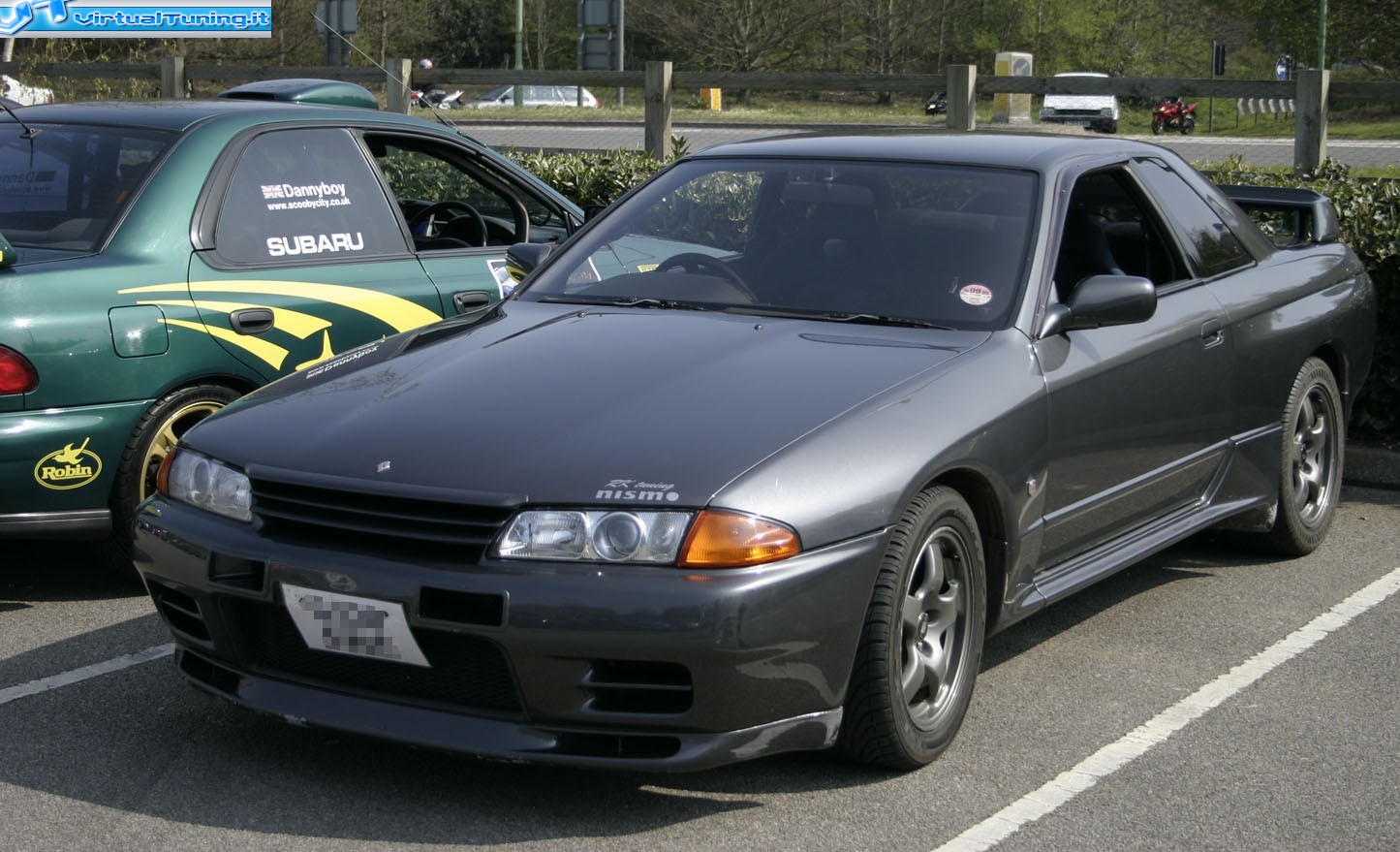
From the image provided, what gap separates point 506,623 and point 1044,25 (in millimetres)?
55223

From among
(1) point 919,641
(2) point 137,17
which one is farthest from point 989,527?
(2) point 137,17

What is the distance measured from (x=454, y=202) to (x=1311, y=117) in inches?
243

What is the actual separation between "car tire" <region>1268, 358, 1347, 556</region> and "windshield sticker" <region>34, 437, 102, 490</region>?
398cm

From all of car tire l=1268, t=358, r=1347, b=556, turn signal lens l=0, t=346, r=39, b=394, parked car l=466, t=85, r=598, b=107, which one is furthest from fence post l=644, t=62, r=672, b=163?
parked car l=466, t=85, r=598, b=107

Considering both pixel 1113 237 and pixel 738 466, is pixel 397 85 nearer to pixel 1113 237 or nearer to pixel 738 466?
pixel 1113 237

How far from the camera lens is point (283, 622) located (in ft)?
12.2

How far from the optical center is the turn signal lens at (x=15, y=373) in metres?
4.99

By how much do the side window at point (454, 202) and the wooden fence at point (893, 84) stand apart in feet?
11.6

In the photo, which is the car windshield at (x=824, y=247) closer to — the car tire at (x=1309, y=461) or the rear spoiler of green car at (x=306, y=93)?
the car tire at (x=1309, y=461)

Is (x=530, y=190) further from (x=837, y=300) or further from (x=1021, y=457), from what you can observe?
(x=1021, y=457)

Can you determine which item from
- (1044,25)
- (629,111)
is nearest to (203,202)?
(629,111)

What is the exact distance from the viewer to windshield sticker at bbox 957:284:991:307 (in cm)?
452

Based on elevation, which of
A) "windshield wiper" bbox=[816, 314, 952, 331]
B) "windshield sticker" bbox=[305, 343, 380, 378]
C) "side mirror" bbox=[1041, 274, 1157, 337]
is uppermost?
"side mirror" bbox=[1041, 274, 1157, 337]

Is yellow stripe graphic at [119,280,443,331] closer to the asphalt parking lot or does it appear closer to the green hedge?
the asphalt parking lot
